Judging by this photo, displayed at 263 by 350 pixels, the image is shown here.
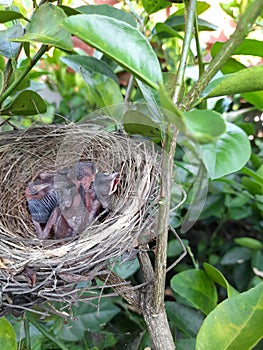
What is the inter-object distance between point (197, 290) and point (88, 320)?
28cm

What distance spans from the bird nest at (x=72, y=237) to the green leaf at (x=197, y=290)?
0.15 meters

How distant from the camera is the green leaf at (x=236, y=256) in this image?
1.13 meters

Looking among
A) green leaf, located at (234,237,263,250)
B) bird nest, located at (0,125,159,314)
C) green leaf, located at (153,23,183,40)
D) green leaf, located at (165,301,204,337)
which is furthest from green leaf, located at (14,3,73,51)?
green leaf, located at (234,237,263,250)

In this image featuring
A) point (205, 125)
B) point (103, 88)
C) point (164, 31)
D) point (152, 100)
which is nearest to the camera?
point (205, 125)

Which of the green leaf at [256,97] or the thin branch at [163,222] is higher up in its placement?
the green leaf at [256,97]

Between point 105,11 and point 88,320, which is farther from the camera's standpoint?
point 88,320

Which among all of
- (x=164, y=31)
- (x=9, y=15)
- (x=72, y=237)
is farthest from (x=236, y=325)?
(x=164, y=31)

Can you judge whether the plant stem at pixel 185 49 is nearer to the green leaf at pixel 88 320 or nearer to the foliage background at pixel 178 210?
the foliage background at pixel 178 210

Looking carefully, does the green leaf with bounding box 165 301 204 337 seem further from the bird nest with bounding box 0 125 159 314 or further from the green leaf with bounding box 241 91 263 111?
the green leaf with bounding box 241 91 263 111

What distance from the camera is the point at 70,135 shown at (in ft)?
2.50

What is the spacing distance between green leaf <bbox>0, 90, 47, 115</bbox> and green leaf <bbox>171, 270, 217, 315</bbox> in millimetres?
326

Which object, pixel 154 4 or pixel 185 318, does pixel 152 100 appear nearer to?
pixel 154 4

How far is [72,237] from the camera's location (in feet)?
2.11

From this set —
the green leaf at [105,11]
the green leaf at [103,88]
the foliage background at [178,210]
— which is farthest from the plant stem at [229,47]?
the green leaf at [103,88]
